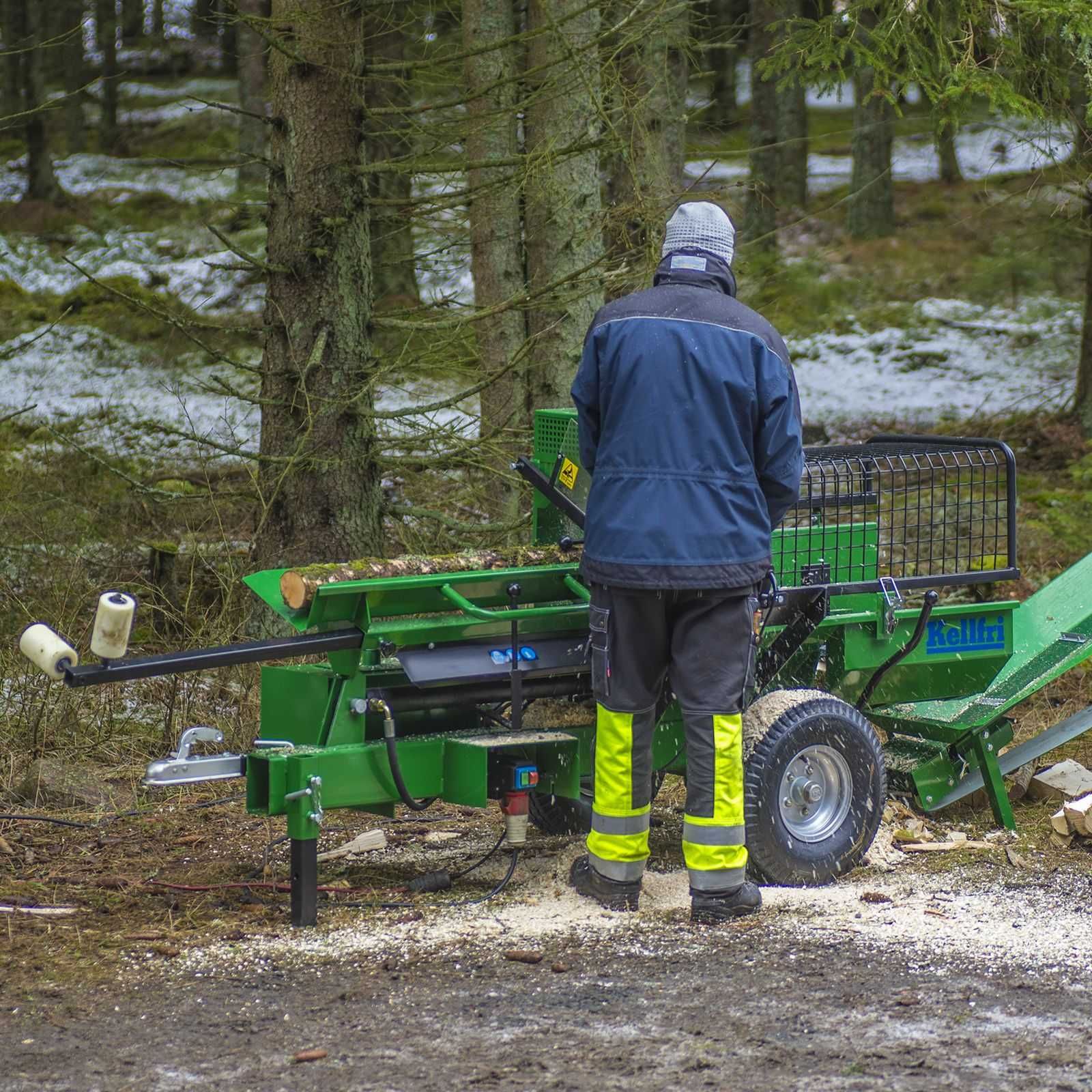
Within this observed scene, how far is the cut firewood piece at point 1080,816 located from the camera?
19.0 feet

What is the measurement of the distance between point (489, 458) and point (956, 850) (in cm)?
408

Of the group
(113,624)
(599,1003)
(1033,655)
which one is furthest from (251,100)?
(599,1003)

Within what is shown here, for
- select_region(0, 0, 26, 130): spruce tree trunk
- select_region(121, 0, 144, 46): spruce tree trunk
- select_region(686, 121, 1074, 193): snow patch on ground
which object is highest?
select_region(121, 0, 144, 46): spruce tree trunk

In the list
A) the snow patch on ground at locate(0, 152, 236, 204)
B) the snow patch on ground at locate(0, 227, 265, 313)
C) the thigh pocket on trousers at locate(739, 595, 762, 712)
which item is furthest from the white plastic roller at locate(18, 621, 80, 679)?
the snow patch on ground at locate(0, 152, 236, 204)

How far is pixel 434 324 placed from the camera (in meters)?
7.68

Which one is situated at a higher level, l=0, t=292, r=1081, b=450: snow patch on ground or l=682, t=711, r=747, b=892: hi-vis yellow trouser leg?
l=0, t=292, r=1081, b=450: snow patch on ground

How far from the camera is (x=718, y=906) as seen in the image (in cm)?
482

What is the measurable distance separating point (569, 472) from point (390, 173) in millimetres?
5440

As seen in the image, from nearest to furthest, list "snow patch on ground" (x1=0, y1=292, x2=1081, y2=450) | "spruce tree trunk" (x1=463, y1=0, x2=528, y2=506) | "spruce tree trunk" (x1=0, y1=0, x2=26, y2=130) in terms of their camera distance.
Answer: "spruce tree trunk" (x1=463, y1=0, x2=528, y2=506)
"snow patch on ground" (x1=0, y1=292, x2=1081, y2=450)
"spruce tree trunk" (x1=0, y1=0, x2=26, y2=130)

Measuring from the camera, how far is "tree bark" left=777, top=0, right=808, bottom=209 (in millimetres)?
25359

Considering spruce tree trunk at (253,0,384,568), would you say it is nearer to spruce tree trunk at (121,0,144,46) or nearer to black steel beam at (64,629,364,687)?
black steel beam at (64,629,364,687)

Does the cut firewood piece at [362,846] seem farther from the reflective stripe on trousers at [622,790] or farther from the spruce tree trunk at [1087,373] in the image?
the spruce tree trunk at [1087,373]

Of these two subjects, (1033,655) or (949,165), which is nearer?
(1033,655)

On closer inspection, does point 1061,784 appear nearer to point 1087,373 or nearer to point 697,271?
point 697,271
